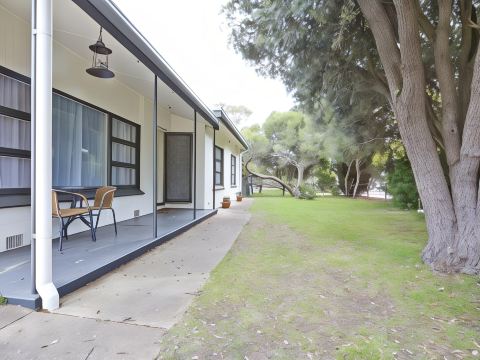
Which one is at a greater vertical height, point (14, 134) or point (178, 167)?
point (14, 134)

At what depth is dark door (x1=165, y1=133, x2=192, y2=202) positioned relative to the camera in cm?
974

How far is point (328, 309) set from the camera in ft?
9.53

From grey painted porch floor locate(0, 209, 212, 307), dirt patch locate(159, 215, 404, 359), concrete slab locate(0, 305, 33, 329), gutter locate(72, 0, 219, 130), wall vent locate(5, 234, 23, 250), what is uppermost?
gutter locate(72, 0, 219, 130)

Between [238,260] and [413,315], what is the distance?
2312 millimetres

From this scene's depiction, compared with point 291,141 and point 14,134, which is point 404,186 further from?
point 14,134

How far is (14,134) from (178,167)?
561 cm

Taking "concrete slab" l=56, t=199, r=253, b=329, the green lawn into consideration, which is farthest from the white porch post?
the green lawn

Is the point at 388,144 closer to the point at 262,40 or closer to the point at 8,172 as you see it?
the point at 262,40

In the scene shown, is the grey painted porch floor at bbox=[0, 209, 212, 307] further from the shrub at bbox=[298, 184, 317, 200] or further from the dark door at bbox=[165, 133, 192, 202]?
the shrub at bbox=[298, 184, 317, 200]

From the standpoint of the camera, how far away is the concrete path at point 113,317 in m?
2.13

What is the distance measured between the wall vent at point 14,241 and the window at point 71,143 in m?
0.60

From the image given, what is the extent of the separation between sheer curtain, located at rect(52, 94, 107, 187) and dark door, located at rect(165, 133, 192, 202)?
335cm

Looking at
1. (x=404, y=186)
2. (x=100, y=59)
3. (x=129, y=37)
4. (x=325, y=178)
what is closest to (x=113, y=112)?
(x=100, y=59)

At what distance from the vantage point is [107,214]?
21.0 feet
